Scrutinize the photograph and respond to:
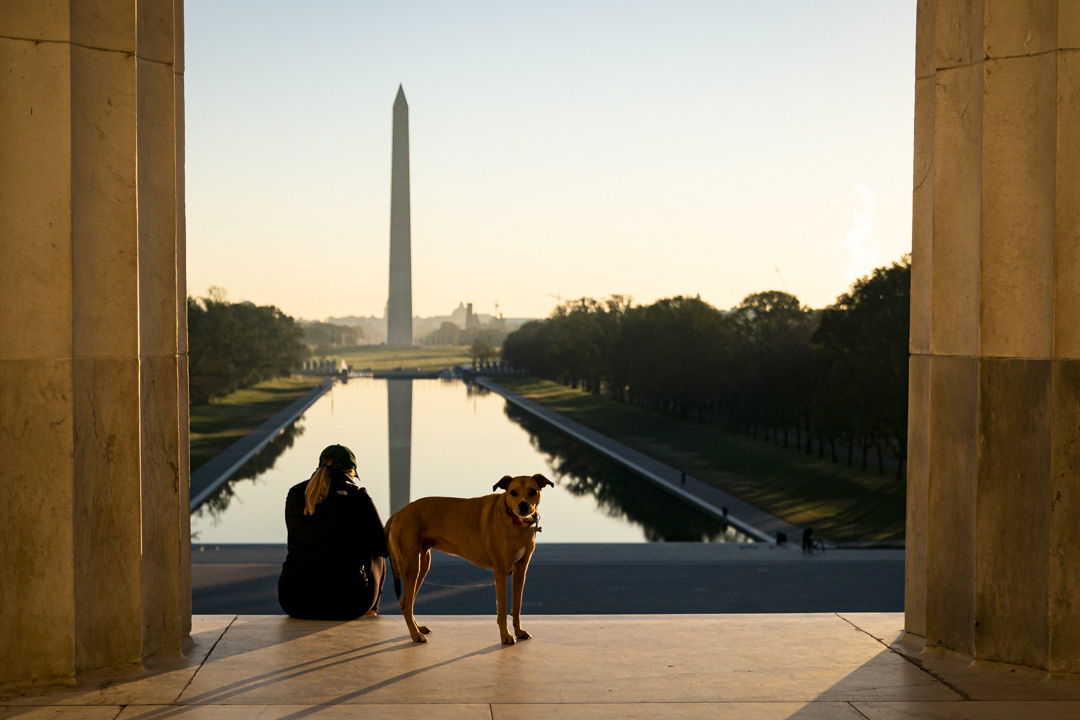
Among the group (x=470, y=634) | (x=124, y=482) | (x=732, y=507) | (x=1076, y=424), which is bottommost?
(x=732, y=507)

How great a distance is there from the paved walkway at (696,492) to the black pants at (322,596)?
1123 inches

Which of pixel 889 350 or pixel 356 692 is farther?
pixel 889 350

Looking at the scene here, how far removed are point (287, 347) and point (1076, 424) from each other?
141828mm

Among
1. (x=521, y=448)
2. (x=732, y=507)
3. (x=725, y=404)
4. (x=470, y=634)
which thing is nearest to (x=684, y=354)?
(x=725, y=404)

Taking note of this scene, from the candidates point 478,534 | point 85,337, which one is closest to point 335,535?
point 478,534

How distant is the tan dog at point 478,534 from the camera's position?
25.0ft

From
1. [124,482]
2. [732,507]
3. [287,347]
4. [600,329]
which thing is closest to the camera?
[124,482]

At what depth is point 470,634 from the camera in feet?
26.9

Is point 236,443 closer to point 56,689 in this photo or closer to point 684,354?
point 684,354

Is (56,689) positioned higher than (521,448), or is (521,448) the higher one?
(56,689)

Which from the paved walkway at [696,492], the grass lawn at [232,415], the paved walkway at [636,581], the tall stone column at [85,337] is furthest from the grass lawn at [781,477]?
the tall stone column at [85,337]

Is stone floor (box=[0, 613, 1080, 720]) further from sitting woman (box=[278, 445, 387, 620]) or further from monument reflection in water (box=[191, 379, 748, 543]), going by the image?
monument reflection in water (box=[191, 379, 748, 543])

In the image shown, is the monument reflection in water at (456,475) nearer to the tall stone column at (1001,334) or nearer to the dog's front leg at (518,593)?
the dog's front leg at (518,593)

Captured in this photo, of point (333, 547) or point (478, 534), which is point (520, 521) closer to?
point (478, 534)
